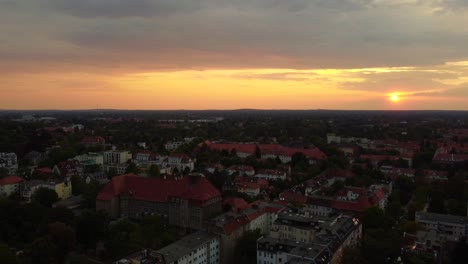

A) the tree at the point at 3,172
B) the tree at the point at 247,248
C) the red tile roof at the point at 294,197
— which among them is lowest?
the tree at the point at 247,248

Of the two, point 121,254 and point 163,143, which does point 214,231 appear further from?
point 163,143

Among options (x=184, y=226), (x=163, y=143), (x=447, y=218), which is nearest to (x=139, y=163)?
(x=163, y=143)

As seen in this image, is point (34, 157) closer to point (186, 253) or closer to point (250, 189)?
point (250, 189)

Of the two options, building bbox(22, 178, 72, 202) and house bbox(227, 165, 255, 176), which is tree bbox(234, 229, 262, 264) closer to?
building bbox(22, 178, 72, 202)

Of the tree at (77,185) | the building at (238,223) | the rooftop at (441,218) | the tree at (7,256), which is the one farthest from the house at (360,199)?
the tree at (77,185)

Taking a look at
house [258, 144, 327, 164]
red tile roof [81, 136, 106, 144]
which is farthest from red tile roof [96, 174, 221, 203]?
red tile roof [81, 136, 106, 144]

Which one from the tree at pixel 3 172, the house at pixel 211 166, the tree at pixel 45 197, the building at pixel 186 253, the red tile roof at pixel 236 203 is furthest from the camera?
the house at pixel 211 166

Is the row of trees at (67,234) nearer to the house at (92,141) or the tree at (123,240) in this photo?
the tree at (123,240)

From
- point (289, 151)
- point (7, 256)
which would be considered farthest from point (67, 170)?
point (289, 151)
